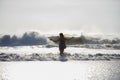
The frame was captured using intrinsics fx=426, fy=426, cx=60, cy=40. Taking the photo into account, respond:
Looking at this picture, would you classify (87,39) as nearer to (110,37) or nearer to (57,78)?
(110,37)

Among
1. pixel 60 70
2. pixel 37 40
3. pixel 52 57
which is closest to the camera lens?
pixel 60 70

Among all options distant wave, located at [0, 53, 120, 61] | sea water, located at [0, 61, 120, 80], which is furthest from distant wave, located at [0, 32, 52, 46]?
sea water, located at [0, 61, 120, 80]

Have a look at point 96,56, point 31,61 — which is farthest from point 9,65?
point 96,56

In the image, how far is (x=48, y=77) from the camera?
1803 centimetres

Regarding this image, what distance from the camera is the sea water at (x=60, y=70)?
1797 centimetres

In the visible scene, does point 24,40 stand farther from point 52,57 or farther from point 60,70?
point 60,70

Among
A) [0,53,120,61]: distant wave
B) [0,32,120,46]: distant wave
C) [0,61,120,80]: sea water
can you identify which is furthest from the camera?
[0,32,120,46]: distant wave

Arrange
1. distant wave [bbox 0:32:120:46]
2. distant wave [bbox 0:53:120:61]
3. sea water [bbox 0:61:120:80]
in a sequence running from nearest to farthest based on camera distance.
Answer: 1. sea water [bbox 0:61:120:80]
2. distant wave [bbox 0:53:120:61]
3. distant wave [bbox 0:32:120:46]

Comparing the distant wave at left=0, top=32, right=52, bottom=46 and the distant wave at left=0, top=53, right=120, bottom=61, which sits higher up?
the distant wave at left=0, top=32, right=52, bottom=46

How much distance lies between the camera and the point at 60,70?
20.0m

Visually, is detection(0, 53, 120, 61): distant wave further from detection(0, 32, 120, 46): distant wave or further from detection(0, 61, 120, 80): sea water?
detection(0, 32, 120, 46): distant wave

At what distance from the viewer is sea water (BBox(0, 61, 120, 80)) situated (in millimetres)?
17969

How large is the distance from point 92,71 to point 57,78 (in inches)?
101

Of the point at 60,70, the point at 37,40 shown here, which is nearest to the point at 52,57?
the point at 60,70
